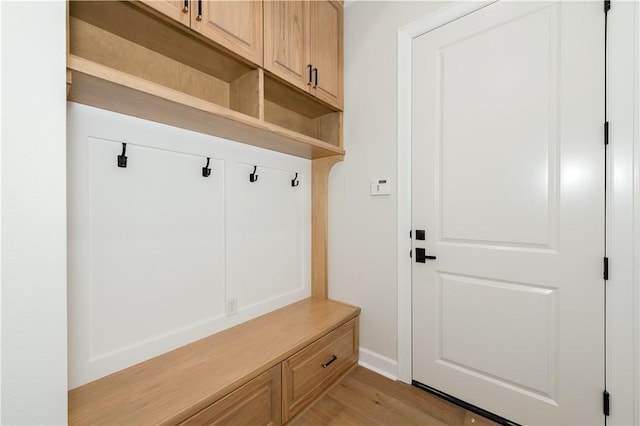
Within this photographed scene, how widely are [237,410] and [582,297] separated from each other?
5.42ft

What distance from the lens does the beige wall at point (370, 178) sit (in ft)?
6.09

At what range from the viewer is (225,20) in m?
1.26

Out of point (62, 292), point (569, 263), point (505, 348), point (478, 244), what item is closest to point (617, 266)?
A: point (569, 263)

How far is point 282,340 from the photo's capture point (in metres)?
1.52

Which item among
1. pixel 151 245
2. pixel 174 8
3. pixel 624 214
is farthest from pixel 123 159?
pixel 624 214

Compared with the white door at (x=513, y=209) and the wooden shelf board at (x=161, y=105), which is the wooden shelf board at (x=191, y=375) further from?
the wooden shelf board at (x=161, y=105)

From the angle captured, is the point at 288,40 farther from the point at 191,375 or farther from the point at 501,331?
the point at 501,331

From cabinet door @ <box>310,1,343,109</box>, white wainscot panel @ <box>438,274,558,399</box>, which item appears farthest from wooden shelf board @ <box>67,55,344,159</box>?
white wainscot panel @ <box>438,274,558,399</box>

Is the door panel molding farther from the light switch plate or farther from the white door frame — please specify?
the white door frame

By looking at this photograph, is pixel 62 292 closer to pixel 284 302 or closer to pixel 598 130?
pixel 284 302

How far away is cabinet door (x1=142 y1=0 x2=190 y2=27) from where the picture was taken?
40.9 inches

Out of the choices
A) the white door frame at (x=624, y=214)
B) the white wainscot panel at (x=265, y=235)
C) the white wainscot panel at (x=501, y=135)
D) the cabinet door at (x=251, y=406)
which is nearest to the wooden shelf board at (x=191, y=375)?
the cabinet door at (x=251, y=406)

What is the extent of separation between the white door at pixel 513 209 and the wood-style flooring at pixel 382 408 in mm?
103

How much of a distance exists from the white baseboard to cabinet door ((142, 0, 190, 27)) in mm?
2194
